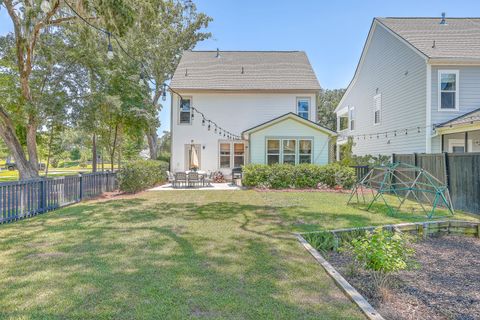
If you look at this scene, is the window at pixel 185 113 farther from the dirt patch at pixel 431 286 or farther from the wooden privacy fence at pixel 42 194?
the dirt patch at pixel 431 286

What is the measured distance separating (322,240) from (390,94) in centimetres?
1260

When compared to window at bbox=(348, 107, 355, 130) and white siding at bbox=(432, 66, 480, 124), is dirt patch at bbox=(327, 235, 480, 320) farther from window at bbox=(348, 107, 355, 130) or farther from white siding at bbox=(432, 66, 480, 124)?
window at bbox=(348, 107, 355, 130)

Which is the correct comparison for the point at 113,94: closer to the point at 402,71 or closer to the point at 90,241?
the point at 90,241

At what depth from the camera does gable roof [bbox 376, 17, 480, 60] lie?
12.3 metres

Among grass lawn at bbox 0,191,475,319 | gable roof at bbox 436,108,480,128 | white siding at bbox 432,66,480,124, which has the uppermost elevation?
white siding at bbox 432,66,480,124

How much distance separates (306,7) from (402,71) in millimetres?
6196

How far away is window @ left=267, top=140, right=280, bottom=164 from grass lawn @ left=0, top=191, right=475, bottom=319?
7.81m

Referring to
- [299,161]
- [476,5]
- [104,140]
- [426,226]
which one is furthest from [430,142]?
[104,140]

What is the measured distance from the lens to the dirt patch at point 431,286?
308cm

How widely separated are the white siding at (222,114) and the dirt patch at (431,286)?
43.6 ft

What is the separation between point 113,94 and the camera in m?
14.6

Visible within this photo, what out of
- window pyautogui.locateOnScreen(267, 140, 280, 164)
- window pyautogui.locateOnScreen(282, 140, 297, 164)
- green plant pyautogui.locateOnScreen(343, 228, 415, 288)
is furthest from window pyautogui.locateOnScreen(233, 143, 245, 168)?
green plant pyautogui.locateOnScreen(343, 228, 415, 288)

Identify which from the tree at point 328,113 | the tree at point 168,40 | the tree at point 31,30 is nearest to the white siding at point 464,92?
the tree at point 31,30

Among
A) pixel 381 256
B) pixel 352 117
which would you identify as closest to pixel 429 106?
pixel 352 117
